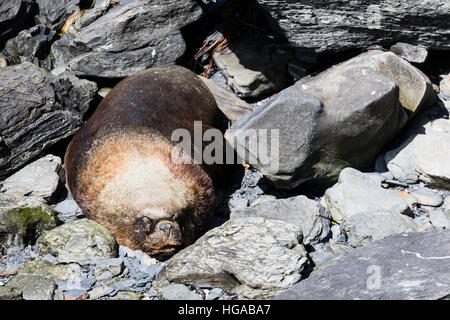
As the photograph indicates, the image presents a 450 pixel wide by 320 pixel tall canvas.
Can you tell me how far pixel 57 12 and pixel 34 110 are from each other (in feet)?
6.35

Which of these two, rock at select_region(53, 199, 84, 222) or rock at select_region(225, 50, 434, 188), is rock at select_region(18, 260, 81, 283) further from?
rock at select_region(225, 50, 434, 188)

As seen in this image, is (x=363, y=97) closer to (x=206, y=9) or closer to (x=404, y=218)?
(x=404, y=218)

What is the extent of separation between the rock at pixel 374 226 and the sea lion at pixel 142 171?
3.88 ft

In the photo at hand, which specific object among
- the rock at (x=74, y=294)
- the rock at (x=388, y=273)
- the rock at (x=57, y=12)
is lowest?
the rock at (x=388, y=273)

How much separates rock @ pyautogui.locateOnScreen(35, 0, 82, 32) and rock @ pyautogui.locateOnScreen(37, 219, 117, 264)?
327 centimetres

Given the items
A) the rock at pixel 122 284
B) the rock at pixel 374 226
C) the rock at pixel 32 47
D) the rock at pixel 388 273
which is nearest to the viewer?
the rock at pixel 388 273

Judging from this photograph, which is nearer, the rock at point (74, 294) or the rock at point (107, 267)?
the rock at point (74, 294)

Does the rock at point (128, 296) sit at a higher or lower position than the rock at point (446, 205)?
higher

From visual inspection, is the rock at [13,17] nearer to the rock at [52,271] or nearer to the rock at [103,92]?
the rock at [103,92]

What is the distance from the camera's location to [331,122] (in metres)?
4.54

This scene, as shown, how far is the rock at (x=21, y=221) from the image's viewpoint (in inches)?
174

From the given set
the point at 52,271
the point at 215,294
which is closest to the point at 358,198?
the point at 215,294

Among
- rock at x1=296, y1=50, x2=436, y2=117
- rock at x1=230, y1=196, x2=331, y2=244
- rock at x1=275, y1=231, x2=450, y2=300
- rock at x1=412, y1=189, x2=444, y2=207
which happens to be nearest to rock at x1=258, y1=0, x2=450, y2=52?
rock at x1=296, y1=50, x2=436, y2=117

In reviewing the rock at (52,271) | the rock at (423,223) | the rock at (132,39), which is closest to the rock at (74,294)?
the rock at (52,271)
